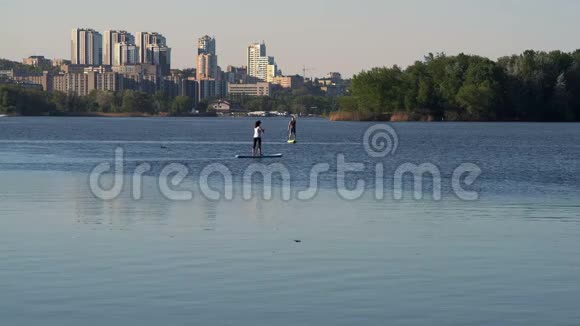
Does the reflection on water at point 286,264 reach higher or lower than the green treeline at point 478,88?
lower

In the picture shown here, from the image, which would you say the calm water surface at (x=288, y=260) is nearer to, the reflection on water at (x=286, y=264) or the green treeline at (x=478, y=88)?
the reflection on water at (x=286, y=264)

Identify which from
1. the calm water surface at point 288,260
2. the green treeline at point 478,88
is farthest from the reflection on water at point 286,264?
the green treeline at point 478,88

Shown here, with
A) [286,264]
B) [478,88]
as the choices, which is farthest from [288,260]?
[478,88]

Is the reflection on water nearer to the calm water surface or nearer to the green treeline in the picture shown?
the calm water surface

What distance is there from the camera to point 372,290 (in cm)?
1277

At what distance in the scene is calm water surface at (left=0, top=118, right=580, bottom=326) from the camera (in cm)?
1160

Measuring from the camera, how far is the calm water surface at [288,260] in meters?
11.6

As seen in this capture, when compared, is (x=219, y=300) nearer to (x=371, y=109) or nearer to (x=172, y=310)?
(x=172, y=310)

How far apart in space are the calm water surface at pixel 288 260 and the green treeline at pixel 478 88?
118658 mm

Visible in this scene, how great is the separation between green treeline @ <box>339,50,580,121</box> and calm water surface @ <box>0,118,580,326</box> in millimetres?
118658

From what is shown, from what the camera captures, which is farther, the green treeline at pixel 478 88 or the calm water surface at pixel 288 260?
the green treeline at pixel 478 88

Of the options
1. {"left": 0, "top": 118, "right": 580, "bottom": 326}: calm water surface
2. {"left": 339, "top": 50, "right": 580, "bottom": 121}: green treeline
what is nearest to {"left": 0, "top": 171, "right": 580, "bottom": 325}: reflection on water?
{"left": 0, "top": 118, "right": 580, "bottom": 326}: calm water surface

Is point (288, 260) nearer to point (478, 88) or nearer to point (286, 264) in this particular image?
point (286, 264)

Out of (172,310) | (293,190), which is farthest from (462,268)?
(293,190)
